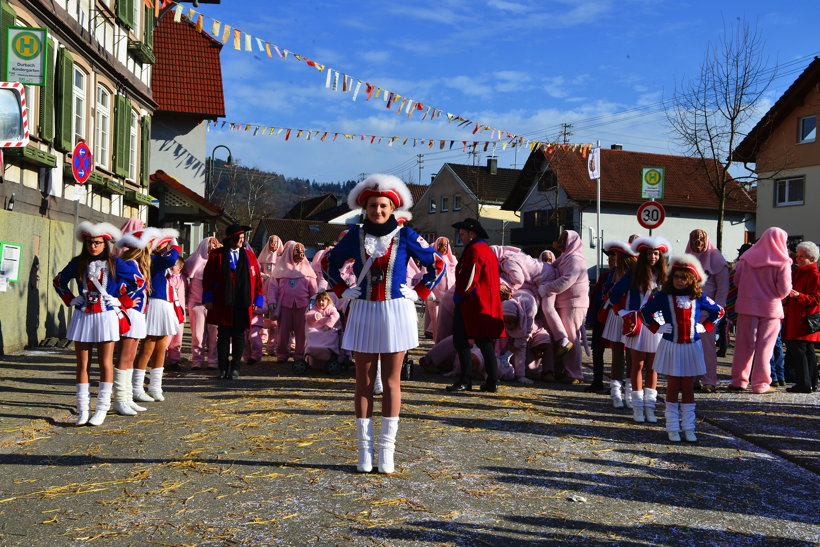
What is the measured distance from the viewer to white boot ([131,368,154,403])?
859 centimetres

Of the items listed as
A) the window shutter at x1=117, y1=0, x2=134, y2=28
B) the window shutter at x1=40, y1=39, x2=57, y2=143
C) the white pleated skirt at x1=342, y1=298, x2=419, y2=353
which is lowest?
the white pleated skirt at x1=342, y1=298, x2=419, y2=353

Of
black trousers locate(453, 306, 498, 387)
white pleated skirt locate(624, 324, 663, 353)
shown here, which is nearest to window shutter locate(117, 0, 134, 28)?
black trousers locate(453, 306, 498, 387)

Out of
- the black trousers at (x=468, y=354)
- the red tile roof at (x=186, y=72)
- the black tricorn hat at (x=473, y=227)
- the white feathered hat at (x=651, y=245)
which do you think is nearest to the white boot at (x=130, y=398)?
the black trousers at (x=468, y=354)

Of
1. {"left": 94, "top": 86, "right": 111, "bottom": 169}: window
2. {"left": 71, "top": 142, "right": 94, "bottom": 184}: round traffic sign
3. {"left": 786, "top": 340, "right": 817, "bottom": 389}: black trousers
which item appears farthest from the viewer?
{"left": 94, "top": 86, "right": 111, "bottom": 169}: window

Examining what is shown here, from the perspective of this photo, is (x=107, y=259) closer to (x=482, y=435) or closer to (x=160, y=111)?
(x=482, y=435)

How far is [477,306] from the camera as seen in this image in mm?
9773

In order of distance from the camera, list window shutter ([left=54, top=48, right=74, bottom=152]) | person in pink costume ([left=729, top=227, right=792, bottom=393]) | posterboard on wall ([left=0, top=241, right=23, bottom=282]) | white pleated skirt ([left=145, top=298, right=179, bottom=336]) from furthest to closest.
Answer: window shutter ([left=54, top=48, right=74, bottom=152]) → posterboard on wall ([left=0, top=241, right=23, bottom=282]) → person in pink costume ([left=729, top=227, right=792, bottom=393]) → white pleated skirt ([left=145, top=298, right=179, bottom=336])

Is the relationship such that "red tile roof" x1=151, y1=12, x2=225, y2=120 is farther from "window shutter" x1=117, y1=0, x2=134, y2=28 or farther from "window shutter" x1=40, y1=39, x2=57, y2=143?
"window shutter" x1=40, y1=39, x2=57, y2=143

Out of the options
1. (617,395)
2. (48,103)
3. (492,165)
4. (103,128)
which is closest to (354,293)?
(617,395)

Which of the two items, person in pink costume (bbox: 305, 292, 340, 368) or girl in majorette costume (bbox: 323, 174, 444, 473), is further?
person in pink costume (bbox: 305, 292, 340, 368)

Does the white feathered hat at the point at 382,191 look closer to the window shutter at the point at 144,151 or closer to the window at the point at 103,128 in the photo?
the window at the point at 103,128

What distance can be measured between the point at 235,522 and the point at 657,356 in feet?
14.0

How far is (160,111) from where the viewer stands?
29.5 m

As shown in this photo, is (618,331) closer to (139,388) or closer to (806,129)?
(139,388)
